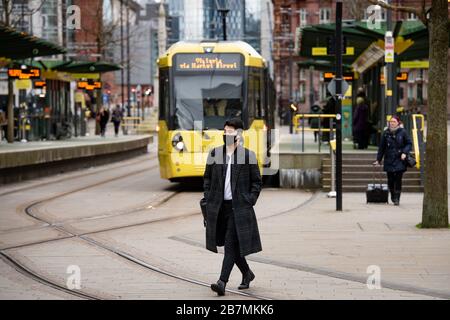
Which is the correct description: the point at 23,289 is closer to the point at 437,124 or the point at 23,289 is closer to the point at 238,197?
the point at 238,197

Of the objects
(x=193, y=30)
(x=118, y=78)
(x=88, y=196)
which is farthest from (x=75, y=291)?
(x=118, y=78)

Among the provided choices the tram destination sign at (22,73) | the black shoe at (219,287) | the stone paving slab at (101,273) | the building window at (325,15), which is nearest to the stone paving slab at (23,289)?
the stone paving slab at (101,273)

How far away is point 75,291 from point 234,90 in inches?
603

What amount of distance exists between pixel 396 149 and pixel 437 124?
4888mm

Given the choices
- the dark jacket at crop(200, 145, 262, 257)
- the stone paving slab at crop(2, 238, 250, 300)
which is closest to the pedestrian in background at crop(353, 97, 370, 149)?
the stone paving slab at crop(2, 238, 250, 300)

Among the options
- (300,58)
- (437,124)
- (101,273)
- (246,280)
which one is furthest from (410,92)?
(246,280)

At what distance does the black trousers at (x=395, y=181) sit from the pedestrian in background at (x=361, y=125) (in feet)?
28.4

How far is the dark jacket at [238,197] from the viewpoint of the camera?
10938mm

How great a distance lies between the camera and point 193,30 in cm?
12194

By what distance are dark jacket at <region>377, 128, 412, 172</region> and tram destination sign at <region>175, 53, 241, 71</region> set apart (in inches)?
217

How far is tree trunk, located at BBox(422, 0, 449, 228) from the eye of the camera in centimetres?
1686

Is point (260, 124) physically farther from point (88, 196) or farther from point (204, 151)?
point (88, 196)

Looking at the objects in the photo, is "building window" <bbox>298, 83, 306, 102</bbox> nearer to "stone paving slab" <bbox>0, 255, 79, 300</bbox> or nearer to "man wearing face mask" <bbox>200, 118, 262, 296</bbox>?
"stone paving slab" <bbox>0, 255, 79, 300</bbox>

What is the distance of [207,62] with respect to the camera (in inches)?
1038
